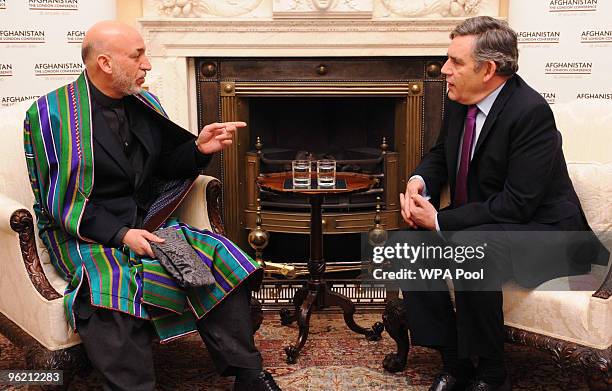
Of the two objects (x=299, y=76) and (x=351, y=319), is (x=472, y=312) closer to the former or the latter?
(x=351, y=319)

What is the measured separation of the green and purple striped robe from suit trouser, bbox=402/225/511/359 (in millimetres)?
617

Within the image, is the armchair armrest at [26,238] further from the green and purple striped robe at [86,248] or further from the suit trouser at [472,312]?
the suit trouser at [472,312]

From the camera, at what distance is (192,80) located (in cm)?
403

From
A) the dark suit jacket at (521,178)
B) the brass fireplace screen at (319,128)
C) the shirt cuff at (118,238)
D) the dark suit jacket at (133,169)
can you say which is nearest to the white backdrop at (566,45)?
the brass fireplace screen at (319,128)

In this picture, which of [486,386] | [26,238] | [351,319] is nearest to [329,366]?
[351,319]

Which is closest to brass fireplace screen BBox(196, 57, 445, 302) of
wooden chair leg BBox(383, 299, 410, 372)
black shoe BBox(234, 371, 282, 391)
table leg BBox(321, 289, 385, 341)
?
table leg BBox(321, 289, 385, 341)

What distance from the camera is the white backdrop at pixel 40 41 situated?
368 centimetres

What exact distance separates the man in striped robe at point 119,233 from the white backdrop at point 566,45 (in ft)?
5.77

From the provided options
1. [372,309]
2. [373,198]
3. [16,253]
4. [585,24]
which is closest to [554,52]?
[585,24]

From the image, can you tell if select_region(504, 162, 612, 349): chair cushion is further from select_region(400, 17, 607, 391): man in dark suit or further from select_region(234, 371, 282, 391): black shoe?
select_region(234, 371, 282, 391): black shoe

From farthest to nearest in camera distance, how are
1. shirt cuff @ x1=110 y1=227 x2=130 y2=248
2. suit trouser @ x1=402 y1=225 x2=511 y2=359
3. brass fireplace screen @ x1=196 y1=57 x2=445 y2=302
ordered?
brass fireplace screen @ x1=196 y1=57 x2=445 y2=302 < shirt cuff @ x1=110 y1=227 x2=130 y2=248 < suit trouser @ x1=402 y1=225 x2=511 y2=359

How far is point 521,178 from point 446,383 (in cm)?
73

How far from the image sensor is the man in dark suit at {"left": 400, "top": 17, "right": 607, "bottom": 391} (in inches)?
96.3

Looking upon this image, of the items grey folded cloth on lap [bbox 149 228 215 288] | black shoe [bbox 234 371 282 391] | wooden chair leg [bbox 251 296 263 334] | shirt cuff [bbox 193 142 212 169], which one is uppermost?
shirt cuff [bbox 193 142 212 169]
